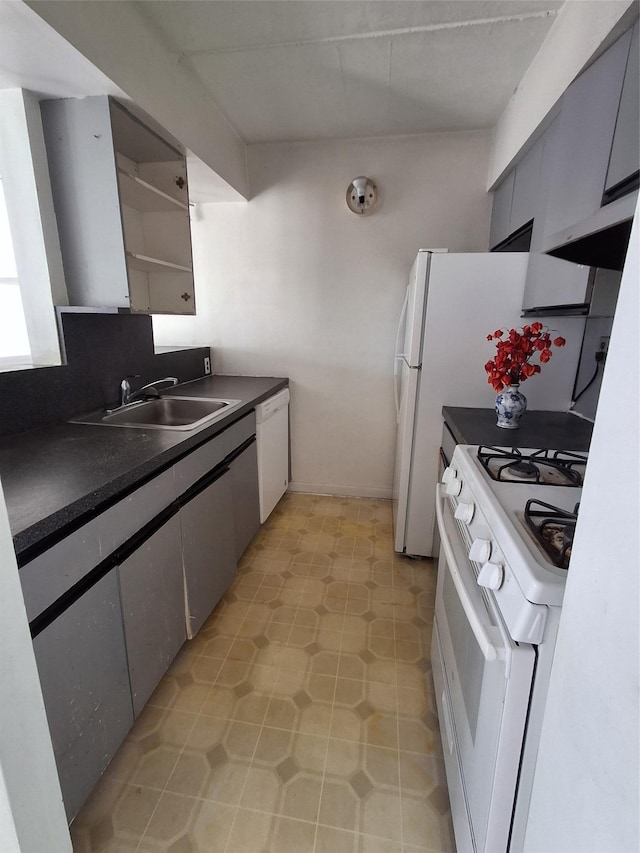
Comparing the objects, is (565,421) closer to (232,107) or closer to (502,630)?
(502,630)

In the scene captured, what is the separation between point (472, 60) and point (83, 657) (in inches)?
106

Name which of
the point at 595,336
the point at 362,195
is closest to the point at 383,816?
the point at 595,336

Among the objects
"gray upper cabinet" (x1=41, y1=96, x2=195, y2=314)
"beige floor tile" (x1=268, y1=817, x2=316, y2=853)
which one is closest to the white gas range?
"beige floor tile" (x1=268, y1=817, x2=316, y2=853)

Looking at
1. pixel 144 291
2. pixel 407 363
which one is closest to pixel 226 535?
pixel 407 363

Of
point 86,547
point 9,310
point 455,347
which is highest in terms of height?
point 9,310

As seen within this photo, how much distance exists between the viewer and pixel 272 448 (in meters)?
2.58

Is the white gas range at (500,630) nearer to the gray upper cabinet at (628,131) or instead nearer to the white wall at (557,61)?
the gray upper cabinet at (628,131)

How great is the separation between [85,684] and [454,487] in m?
1.14

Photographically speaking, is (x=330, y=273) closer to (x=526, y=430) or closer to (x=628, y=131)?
(x=526, y=430)

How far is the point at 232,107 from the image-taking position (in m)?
2.15

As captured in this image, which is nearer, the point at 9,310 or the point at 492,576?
the point at 492,576

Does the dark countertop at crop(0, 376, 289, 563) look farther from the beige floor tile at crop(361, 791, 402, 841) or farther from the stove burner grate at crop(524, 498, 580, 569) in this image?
the beige floor tile at crop(361, 791, 402, 841)

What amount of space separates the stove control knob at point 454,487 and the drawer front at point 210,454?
3.10 feet

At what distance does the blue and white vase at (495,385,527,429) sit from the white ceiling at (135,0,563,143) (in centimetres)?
143
